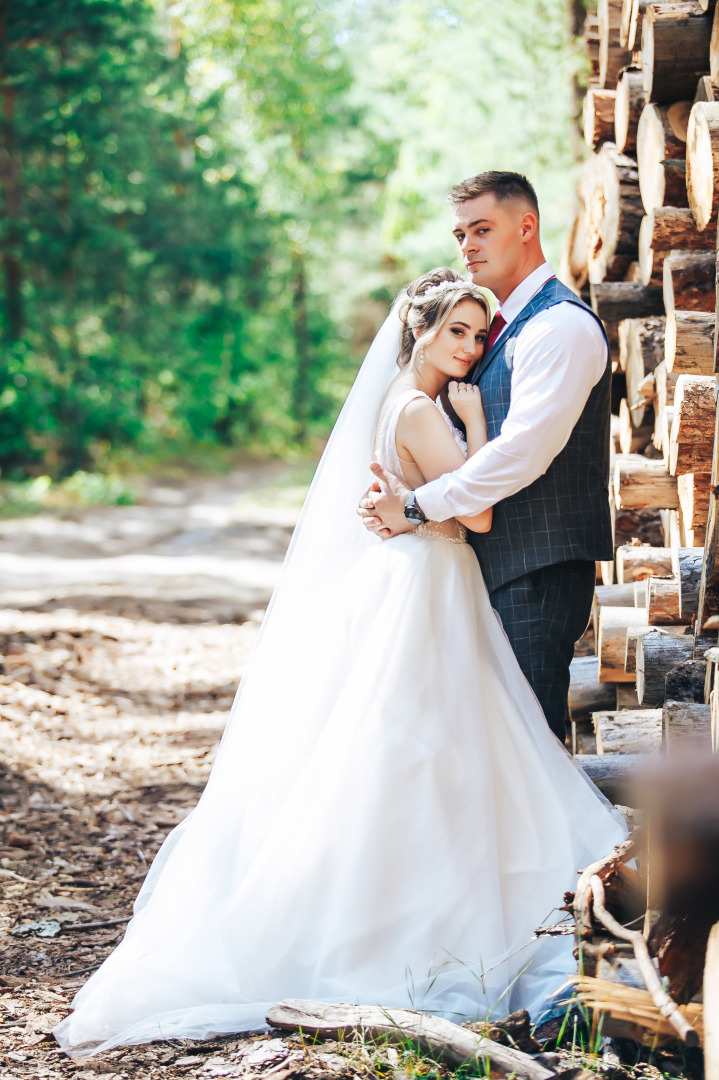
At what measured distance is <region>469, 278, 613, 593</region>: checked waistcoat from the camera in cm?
290

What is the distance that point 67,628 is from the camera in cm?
684

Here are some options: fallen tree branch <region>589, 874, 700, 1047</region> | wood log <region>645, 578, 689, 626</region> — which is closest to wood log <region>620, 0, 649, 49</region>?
wood log <region>645, 578, 689, 626</region>

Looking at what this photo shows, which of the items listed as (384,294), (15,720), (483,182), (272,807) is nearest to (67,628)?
(15,720)

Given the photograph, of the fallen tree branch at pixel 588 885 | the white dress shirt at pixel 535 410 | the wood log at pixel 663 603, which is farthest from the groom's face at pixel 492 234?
the fallen tree branch at pixel 588 885

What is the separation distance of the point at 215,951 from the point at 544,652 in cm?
127

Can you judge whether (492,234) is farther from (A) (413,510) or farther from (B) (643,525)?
(B) (643,525)

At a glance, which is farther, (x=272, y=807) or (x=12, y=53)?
(x=12, y=53)

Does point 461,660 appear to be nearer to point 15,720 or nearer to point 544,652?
point 544,652

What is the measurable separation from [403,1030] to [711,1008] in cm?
74

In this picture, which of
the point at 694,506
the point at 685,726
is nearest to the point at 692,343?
the point at 694,506

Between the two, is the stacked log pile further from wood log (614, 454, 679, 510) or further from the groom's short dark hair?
the groom's short dark hair

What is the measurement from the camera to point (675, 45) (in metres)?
3.45

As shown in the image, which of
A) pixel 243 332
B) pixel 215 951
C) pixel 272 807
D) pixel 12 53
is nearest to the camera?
pixel 215 951

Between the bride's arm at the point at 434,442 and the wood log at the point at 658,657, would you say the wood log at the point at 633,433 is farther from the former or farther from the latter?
the bride's arm at the point at 434,442
